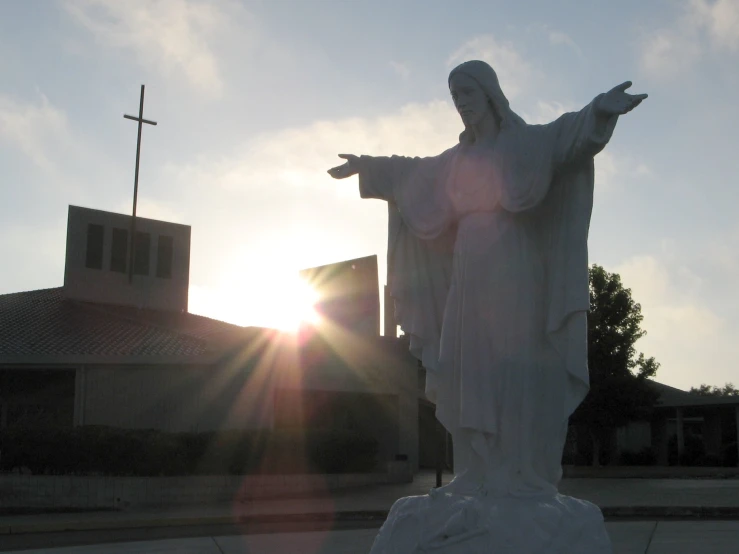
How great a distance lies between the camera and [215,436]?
1706 cm

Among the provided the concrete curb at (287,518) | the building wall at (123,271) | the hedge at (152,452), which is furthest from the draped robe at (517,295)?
the building wall at (123,271)

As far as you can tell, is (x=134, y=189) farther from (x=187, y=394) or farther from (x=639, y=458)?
(x=639, y=458)

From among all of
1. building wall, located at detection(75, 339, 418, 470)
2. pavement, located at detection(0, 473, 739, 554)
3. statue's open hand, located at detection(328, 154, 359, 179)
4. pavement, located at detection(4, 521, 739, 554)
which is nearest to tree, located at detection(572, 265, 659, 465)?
pavement, located at detection(0, 473, 739, 554)

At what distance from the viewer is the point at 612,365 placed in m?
28.7

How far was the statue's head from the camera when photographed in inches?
229

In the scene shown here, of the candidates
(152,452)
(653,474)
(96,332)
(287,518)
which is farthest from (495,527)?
(653,474)

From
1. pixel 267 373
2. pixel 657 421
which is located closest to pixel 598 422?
pixel 657 421

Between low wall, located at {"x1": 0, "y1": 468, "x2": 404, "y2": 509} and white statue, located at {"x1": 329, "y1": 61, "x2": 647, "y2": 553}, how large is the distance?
37.4 feet

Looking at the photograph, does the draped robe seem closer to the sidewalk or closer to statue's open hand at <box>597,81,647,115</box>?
statue's open hand at <box>597,81,647,115</box>

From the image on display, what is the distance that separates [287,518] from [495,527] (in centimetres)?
864

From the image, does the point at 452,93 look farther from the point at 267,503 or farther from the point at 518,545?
the point at 267,503

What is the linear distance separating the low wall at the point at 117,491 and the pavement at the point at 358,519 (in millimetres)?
688

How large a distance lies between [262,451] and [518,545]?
13262mm

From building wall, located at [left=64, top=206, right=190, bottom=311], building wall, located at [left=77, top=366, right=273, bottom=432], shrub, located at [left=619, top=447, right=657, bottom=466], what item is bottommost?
shrub, located at [left=619, top=447, right=657, bottom=466]
